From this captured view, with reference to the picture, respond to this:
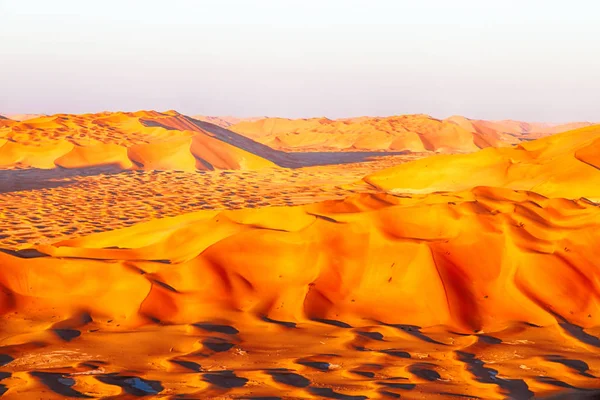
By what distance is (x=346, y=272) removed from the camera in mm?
8141

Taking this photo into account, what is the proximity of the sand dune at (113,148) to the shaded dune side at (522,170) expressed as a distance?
8627 millimetres

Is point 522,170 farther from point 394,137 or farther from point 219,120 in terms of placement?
point 219,120

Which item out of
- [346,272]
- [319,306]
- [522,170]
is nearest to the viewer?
[319,306]

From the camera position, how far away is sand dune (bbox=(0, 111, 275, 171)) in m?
25.8

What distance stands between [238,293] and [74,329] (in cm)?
171

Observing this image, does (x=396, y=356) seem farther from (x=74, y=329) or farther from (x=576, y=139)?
(x=576, y=139)

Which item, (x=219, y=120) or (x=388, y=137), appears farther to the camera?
(x=219, y=120)

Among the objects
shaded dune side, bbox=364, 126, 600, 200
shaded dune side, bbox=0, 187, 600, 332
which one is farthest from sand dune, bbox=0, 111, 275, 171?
shaded dune side, bbox=0, 187, 600, 332

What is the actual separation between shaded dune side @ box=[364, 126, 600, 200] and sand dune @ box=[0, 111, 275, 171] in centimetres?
863

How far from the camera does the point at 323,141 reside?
5519 centimetres

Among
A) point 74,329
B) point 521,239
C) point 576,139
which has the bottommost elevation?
point 74,329

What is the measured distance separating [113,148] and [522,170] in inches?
593

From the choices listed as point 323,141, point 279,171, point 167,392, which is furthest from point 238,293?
point 323,141

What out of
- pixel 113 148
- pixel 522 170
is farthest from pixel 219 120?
pixel 522 170
